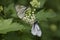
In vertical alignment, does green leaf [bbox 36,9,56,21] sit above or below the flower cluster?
below

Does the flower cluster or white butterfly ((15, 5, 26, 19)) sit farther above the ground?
the flower cluster

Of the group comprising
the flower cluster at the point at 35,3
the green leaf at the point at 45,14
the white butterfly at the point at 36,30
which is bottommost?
the white butterfly at the point at 36,30

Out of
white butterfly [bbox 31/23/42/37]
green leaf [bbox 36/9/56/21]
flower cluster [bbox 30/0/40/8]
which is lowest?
white butterfly [bbox 31/23/42/37]

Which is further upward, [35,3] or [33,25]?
[35,3]

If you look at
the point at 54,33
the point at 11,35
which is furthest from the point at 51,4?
the point at 11,35

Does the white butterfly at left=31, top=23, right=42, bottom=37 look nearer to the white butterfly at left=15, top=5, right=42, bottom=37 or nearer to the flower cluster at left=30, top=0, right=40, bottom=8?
the white butterfly at left=15, top=5, right=42, bottom=37

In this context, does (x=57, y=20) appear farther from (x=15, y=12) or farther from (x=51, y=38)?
(x=15, y=12)

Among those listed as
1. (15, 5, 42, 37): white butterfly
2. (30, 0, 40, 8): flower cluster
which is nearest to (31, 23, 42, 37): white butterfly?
(15, 5, 42, 37): white butterfly

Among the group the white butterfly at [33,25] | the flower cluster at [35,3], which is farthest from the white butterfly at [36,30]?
the flower cluster at [35,3]

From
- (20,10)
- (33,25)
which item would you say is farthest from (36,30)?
(20,10)

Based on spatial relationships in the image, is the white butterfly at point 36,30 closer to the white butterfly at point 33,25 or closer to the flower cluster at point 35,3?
the white butterfly at point 33,25

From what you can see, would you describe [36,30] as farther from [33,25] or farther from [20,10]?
[20,10]

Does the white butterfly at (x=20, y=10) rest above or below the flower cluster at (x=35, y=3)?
below
